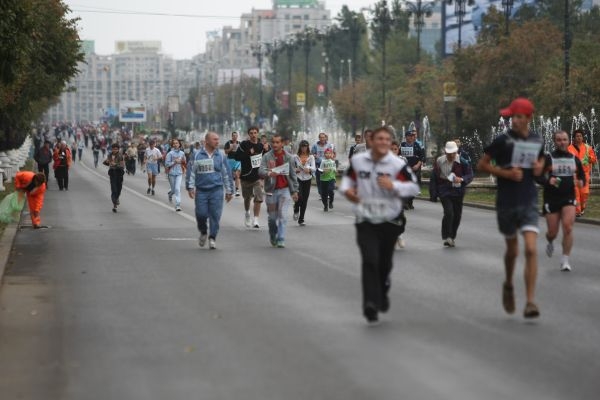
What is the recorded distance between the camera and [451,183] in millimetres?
19047

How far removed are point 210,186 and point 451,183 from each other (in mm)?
3328

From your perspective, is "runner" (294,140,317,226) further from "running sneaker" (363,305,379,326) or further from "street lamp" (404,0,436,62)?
"street lamp" (404,0,436,62)

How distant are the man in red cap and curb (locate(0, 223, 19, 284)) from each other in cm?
593

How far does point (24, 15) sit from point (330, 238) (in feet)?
18.5

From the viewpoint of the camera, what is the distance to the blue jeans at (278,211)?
1916 cm

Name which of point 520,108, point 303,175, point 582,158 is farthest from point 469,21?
point 520,108

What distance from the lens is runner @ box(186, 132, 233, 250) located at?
1897 centimetres

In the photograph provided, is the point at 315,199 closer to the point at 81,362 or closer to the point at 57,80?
the point at 57,80

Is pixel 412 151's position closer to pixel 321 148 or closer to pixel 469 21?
pixel 321 148

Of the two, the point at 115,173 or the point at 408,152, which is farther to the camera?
the point at 115,173

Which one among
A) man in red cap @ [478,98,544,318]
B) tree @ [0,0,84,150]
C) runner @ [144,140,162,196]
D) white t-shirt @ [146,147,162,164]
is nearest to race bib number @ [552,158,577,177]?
man in red cap @ [478,98,544,318]

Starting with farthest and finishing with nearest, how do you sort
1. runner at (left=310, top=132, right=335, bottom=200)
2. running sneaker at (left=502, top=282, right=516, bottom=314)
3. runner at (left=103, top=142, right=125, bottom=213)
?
runner at (left=103, top=142, right=125, bottom=213) → runner at (left=310, top=132, right=335, bottom=200) → running sneaker at (left=502, top=282, right=516, bottom=314)

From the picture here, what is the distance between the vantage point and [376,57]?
138 metres

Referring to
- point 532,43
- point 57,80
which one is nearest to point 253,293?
Answer: point 57,80
